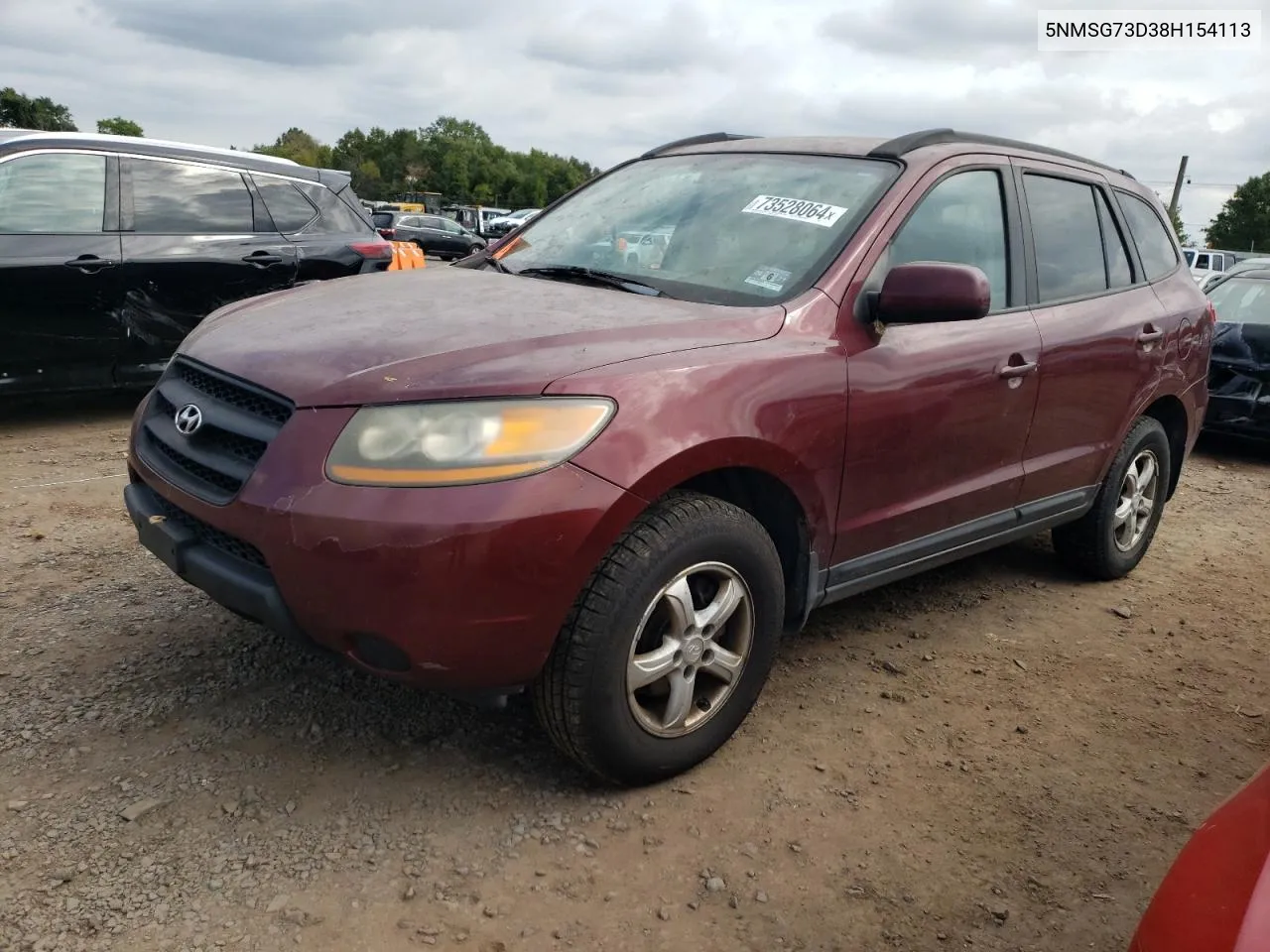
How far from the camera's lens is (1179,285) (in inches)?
176

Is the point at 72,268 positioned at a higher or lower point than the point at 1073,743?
higher

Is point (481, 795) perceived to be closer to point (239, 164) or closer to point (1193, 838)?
point (1193, 838)

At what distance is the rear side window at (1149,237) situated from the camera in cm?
433

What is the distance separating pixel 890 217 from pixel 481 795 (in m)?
1.99

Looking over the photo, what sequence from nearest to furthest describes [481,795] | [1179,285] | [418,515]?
[418,515]
[481,795]
[1179,285]

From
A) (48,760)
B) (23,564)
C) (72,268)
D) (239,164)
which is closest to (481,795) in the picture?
(48,760)

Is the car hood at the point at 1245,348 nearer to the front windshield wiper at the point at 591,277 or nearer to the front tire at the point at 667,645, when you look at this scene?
the front windshield wiper at the point at 591,277

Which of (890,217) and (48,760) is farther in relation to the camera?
(890,217)

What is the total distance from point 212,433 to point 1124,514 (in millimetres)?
3644

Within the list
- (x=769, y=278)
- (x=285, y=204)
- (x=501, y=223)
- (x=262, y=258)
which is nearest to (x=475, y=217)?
(x=501, y=223)

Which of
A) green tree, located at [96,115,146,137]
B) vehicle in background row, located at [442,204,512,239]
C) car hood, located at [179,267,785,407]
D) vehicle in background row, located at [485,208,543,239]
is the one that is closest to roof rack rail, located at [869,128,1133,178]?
car hood, located at [179,267,785,407]

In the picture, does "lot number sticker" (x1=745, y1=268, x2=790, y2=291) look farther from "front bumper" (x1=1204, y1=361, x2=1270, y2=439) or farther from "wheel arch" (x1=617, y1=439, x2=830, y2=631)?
"front bumper" (x1=1204, y1=361, x2=1270, y2=439)

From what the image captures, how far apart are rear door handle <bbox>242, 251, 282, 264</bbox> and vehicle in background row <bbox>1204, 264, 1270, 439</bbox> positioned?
6.22 metres

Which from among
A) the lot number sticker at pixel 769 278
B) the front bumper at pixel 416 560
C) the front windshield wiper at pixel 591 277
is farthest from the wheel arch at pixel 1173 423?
the front bumper at pixel 416 560
